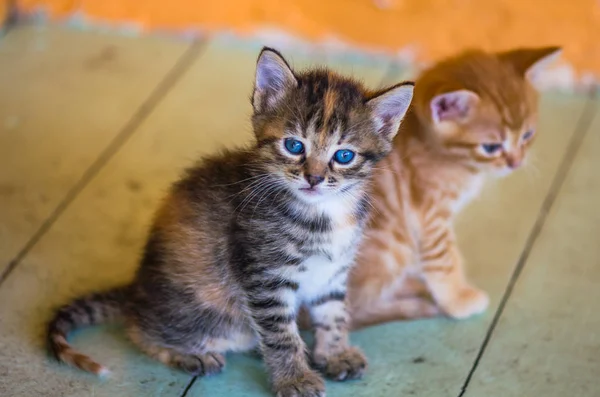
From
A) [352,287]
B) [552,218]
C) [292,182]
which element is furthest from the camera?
[552,218]

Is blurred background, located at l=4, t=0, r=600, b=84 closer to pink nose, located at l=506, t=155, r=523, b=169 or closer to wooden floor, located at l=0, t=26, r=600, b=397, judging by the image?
wooden floor, located at l=0, t=26, r=600, b=397

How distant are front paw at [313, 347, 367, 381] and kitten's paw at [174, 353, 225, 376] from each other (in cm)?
22

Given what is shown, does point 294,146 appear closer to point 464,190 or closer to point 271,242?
point 271,242

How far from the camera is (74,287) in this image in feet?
5.99

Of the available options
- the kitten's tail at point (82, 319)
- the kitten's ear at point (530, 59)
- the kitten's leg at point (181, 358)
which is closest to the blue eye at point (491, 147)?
the kitten's ear at point (530, 59)

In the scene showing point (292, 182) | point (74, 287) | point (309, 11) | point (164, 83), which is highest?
point (309, 11)

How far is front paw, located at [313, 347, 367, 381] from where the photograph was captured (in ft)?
5.34

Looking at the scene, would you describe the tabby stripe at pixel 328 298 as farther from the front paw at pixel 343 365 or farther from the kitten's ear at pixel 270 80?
the kitten's ear at pixel 270 80

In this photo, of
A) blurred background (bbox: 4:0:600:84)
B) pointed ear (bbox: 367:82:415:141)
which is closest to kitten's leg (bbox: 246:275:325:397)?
pointed ear (bbox: 367:82:415:141)

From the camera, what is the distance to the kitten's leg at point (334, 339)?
162 cm

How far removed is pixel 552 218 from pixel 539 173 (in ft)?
0.63

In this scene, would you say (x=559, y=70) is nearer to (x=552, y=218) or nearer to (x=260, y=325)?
(x=552, y=218)

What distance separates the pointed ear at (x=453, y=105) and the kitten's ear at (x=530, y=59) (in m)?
0.18

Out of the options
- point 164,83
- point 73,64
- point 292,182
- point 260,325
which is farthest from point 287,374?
point 73,64
